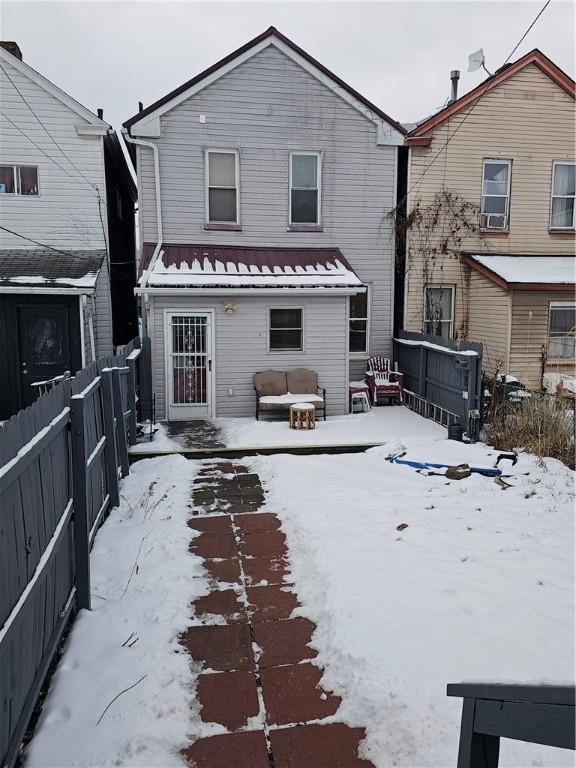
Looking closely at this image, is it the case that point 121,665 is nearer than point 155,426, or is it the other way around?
point 121,665

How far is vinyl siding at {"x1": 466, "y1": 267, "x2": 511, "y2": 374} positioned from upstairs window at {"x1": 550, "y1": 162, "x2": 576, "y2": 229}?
2533 millimetres

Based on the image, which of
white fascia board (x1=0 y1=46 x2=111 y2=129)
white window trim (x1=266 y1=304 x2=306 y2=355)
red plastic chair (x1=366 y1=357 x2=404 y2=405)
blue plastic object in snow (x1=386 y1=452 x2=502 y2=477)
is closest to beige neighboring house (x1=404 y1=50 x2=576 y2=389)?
red plastic chair (x1=366 y1=357 x2=404 y2=405)

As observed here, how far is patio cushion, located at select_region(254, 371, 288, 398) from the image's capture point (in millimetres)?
10992

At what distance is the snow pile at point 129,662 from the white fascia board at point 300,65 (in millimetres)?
8645

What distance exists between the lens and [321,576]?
4500mm

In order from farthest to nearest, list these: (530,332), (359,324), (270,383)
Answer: (359,324), (530,332), (270,383)

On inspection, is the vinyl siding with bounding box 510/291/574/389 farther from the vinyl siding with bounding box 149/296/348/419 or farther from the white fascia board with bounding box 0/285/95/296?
the white fascia board with bounding box 0/285/95/296

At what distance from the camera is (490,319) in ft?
42.0

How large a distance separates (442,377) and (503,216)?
536 cm

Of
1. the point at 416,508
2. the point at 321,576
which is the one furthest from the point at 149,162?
the point at 321,576

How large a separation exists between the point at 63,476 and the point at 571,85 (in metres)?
14.3

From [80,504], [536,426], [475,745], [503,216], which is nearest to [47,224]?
[80,504]

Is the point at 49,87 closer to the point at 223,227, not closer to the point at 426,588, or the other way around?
the point at 223,227

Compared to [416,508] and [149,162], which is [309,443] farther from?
[149,162]
